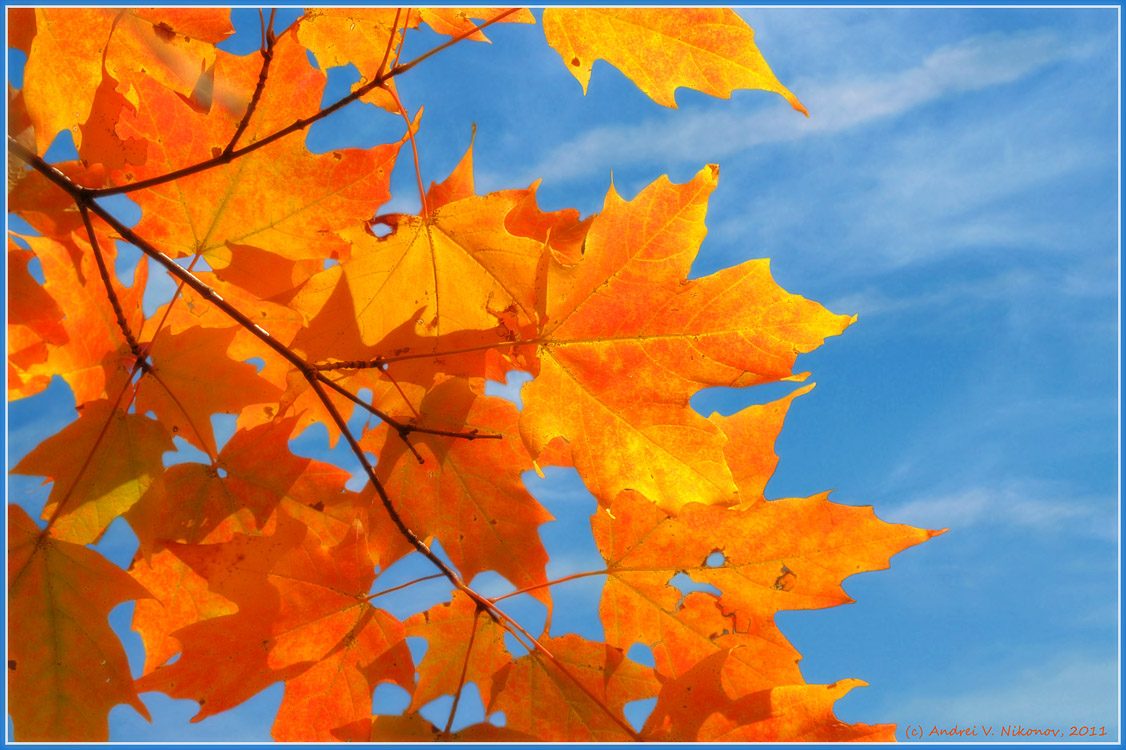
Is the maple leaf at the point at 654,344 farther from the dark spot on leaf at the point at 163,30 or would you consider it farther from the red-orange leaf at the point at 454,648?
the dark spot on leaf at the point at 163,30

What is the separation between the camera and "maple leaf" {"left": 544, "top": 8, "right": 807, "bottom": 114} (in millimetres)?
1260

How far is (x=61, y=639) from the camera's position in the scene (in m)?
1.29

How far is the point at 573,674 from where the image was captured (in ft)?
4.45

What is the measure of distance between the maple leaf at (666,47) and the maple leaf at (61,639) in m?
1.10

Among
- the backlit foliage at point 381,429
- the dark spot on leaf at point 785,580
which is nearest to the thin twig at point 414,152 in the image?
the backlit foliage at point 381,429

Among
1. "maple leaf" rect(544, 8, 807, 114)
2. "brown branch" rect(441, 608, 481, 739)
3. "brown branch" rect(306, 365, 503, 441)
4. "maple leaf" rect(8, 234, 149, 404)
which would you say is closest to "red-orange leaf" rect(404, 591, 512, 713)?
"brown branch" rect(441, 608, 481, 739)

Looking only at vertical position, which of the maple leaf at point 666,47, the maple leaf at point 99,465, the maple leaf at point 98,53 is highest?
the maple leaf at point 666,47

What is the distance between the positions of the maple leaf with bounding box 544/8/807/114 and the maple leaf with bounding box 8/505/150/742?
110 centimetres

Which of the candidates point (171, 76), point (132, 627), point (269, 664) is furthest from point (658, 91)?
point (132, 627)

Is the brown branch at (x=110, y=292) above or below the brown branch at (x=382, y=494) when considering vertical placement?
above

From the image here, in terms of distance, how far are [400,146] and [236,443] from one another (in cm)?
59

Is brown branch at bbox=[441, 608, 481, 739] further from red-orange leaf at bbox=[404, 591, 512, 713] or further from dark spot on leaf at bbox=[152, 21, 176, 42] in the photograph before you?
dark spot on leaf at bbox=[152, 21, 176, 42]

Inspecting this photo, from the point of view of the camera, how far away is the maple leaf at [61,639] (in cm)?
125

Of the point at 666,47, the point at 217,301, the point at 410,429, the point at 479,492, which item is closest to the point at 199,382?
the point at 217,301
